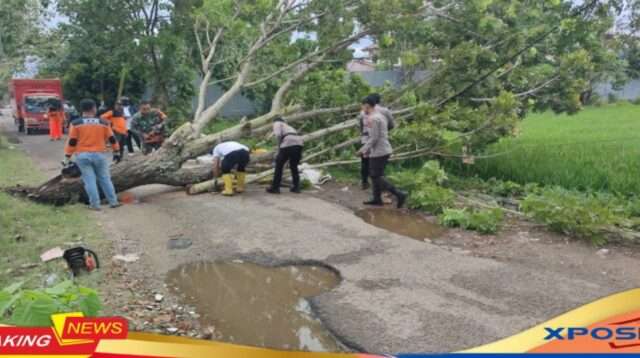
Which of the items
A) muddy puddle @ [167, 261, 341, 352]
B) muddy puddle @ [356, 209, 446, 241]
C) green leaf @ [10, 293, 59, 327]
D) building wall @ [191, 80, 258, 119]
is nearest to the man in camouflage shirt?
muddy puddle @ [356, 209, 446, 241]

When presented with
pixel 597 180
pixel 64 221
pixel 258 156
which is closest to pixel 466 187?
pixel 597 180

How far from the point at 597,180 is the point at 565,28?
2.40 m

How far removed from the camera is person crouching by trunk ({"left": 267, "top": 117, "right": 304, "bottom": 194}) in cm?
894

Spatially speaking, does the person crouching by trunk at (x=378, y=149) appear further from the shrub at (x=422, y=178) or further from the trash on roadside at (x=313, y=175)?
the trash on roadside at (x=313, y=175)

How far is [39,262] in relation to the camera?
5.78m

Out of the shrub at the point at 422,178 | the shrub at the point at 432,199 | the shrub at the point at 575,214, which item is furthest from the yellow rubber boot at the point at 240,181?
the shrub at the point at 575,214

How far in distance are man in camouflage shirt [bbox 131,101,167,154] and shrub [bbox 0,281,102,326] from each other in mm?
9576

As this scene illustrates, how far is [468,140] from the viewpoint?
1005 centimetres

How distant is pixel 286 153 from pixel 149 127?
215 inches

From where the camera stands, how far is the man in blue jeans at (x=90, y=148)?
802 centimetres

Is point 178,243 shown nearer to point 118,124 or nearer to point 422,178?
point 422,178

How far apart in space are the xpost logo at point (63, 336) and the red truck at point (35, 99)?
20665mm

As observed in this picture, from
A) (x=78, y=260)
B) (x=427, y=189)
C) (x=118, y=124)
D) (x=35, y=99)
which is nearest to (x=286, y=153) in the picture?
(x=427, y=189)

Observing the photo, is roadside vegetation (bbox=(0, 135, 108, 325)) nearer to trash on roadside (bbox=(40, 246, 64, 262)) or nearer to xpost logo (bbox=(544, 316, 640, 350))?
trash on roadside (bbox=(40, 246, 64, 262))
